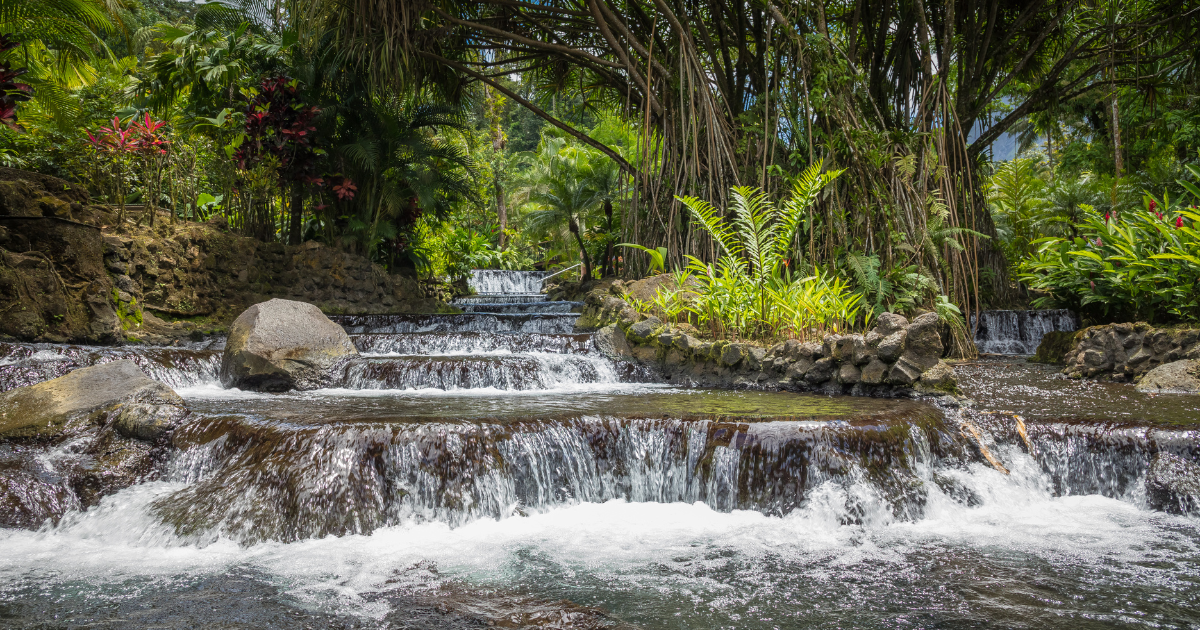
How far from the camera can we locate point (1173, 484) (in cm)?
369

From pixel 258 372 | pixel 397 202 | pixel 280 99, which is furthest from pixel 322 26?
pixel 258 372

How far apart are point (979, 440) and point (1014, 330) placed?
5.80 meters

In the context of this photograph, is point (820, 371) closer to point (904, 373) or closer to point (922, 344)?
point (904, 373)

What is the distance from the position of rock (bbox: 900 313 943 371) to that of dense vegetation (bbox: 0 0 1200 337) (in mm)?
914

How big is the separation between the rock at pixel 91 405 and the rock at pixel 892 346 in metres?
4.73

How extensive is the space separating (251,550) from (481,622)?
147cm

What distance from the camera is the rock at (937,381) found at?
5.10 metres

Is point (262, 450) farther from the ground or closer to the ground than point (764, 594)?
farther from the ground

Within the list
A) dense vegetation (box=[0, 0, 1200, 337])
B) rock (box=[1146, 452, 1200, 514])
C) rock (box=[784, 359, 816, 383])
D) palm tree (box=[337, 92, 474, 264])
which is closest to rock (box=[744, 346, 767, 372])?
rock (box=[784, 359, 816, 383])

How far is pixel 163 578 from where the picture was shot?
2.86 meters

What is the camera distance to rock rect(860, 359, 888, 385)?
207 inches

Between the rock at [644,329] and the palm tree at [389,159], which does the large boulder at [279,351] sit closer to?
the rock at [644,329]

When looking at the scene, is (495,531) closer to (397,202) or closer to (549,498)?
(549,498)

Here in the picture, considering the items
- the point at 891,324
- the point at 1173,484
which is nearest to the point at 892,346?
the point at 891,324
